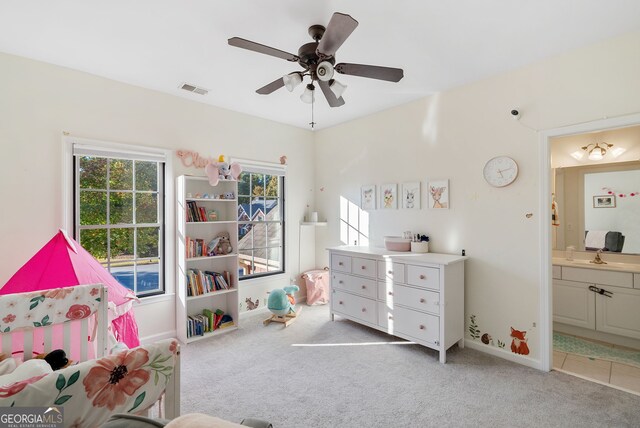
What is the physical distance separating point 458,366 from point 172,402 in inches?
94.6

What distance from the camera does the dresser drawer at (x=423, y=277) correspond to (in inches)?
110

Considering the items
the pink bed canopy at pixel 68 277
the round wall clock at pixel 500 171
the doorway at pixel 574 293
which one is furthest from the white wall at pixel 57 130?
the doorway at pixel 574 293

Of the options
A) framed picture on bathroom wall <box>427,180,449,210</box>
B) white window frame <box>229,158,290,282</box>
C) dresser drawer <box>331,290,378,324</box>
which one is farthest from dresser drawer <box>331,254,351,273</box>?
framed picture on bathroom wall <box>427,180,449,210</box>

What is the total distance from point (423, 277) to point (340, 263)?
3.60 feet

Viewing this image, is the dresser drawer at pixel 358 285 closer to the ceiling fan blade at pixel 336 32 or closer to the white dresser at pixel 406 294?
the white dresser at pixel 406 294

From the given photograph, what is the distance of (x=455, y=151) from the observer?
3.18 meters

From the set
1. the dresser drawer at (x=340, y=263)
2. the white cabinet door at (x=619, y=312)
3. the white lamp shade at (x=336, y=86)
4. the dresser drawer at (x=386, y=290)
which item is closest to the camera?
the white lamp shade at (x=336, y=86)

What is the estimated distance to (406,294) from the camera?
3031mm

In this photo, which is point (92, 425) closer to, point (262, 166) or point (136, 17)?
point (136, 17)

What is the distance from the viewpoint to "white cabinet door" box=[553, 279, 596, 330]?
330cm

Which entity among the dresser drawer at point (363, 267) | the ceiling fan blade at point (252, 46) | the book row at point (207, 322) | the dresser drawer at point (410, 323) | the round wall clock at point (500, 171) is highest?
the ceiling fan blade at point (252, 46)

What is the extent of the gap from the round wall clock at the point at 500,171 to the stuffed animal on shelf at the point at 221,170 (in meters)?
2.71

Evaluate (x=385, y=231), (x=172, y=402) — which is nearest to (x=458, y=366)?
(x=385, y=231)

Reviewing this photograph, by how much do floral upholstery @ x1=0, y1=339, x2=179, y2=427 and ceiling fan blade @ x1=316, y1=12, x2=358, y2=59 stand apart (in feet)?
5.48
